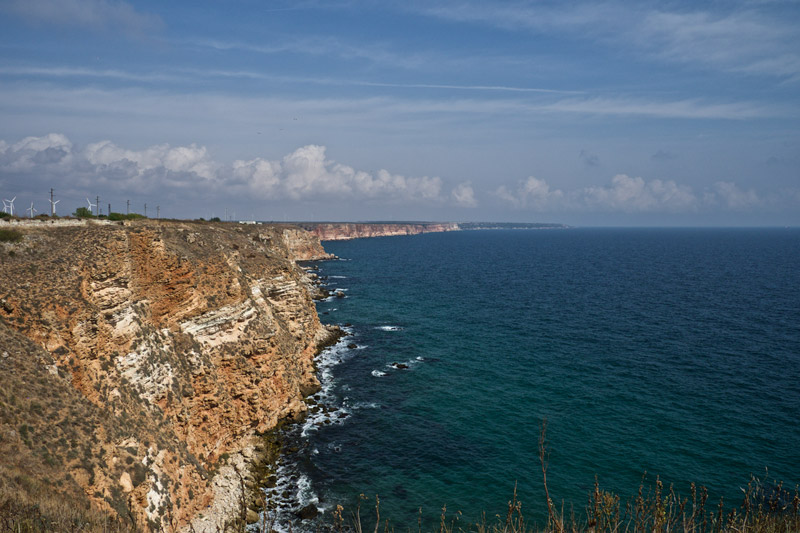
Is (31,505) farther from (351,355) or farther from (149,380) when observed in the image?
(351,355)

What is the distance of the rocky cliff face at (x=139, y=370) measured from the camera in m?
24.0

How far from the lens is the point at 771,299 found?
310 feet

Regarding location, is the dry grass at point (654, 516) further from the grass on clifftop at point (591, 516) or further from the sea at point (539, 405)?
the sea at point (539, 405)

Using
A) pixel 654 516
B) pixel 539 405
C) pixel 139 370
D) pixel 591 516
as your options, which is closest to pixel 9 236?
pixel 139 370

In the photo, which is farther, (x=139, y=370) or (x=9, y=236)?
(x=9, y=236)

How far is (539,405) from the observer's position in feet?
163

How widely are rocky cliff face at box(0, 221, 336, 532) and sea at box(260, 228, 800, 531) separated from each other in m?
6.26

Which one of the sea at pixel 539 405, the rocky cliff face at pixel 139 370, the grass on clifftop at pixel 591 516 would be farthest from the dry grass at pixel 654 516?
the rocky cliff face at pixel 139 370

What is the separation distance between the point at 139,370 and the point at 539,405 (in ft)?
127

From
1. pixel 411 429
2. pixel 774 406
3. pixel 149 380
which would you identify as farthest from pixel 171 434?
pixel 774 406

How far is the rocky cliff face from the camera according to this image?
24016 millimetres

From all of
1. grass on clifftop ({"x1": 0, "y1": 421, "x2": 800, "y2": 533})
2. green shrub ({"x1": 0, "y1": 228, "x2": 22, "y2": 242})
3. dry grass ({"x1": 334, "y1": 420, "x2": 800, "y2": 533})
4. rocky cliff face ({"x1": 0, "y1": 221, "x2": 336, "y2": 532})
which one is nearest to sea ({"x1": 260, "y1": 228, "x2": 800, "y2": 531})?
dry grass ({"x1": 334, "y1": 420, "x2": 800, "y2": 533})

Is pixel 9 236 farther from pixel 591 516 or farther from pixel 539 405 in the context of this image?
pixel 539 405

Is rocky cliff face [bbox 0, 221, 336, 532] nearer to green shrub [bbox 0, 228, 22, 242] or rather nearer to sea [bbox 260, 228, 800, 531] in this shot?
green shrub [bbox 0, 228, 22, 242]
